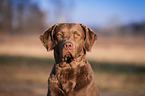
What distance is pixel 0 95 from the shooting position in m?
6.04

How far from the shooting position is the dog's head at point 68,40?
340cm

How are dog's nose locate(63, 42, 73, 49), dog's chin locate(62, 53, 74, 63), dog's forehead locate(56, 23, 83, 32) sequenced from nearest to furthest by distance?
dog's nose locate(63, 42, 73, 49)
dog's chin locate(62, 53, 74, 63)
dog's forehead locate(56, 23, 83, 32)

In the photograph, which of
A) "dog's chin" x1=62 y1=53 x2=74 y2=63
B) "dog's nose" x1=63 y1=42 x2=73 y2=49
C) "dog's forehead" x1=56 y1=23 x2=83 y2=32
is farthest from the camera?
"dog's forehead" x1=56 y1=23 x2=83 y2=32

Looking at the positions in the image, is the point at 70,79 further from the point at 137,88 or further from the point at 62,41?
the point at 137,88

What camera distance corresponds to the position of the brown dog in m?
3.40

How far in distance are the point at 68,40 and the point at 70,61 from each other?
38 centimetres

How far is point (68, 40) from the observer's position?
349cm

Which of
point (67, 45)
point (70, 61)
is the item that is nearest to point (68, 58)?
point (70, 61)

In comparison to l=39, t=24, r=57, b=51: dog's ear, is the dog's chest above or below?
below

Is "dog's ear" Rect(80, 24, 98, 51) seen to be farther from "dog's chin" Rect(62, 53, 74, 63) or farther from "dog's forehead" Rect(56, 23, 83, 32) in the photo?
"dog's chin" Rect(62, 53, 74, 63)

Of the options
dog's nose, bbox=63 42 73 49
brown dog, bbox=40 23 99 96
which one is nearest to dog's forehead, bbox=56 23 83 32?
brown dog, bbox=40 23 99 96

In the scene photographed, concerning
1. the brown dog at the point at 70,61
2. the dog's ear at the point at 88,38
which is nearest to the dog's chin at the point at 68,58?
the brown dog at the point at 70,61

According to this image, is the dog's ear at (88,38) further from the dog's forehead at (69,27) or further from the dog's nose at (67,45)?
the dog's nose at (67,45)

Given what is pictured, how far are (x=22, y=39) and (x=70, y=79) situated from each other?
2606 cm
